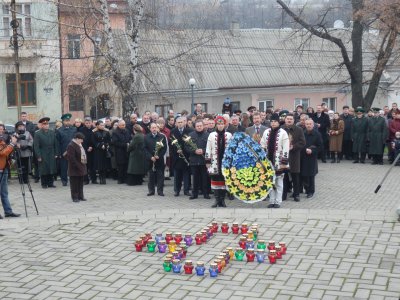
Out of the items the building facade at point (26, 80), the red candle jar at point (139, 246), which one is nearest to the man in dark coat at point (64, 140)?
the red candle jar at point (139, 246)

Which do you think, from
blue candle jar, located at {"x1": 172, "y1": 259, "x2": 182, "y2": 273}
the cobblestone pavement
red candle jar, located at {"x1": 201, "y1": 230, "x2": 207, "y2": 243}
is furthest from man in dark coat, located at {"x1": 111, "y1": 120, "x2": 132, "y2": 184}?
blue candle jar, located at {"x1": 172, "y1": 259, "x2": 182, "y2": 273}

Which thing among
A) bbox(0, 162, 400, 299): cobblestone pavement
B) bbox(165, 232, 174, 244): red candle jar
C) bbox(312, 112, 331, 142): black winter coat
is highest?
bbox(312, 112, 331, 142): black winter coat

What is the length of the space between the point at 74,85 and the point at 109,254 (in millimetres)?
15051

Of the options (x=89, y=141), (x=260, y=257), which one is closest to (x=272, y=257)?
(x=260, y=257)

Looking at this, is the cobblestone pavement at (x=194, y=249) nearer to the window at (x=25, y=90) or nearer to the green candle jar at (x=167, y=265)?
the green candle jar at (x=167, y=265)

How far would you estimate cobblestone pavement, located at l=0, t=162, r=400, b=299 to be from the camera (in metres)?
8.36

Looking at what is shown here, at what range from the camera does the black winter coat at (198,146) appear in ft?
47.3

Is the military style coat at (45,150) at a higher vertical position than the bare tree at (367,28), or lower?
lower

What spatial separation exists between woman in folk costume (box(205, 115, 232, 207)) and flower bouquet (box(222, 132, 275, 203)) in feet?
0.75

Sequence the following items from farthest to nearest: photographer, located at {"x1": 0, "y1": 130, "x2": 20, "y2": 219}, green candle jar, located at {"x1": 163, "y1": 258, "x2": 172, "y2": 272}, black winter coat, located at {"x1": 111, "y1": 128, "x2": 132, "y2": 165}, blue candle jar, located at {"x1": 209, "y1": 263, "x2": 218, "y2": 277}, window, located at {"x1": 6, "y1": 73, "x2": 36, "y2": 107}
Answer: window, located at {"x1": 6, "y1": 73, "x2": 36, "y2": 107}, black winter coat, located at {"x1": 111, "y1": 128, "x2": 132, "y2": 165}, photographer, located at {"x1": 0, "y1": 130, "x2": 20, "y2": 219}, green candle jar, located at {"x1": 163, "y1": 258, "x2": 172, "y2": 272}, blue candle jar, located at {"x1": 209, "y1": 263, "x2": 218, "y2": 277}

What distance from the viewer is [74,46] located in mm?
26359

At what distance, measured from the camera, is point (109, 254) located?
1010cm

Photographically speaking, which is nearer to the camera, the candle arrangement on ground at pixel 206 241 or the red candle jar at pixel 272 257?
the candle arrangement on ground at pixel 206 241

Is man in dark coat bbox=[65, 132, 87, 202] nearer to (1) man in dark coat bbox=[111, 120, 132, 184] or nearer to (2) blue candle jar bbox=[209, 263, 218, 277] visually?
(1) man in dark coat bbox=[111, 120, 132, 184]
